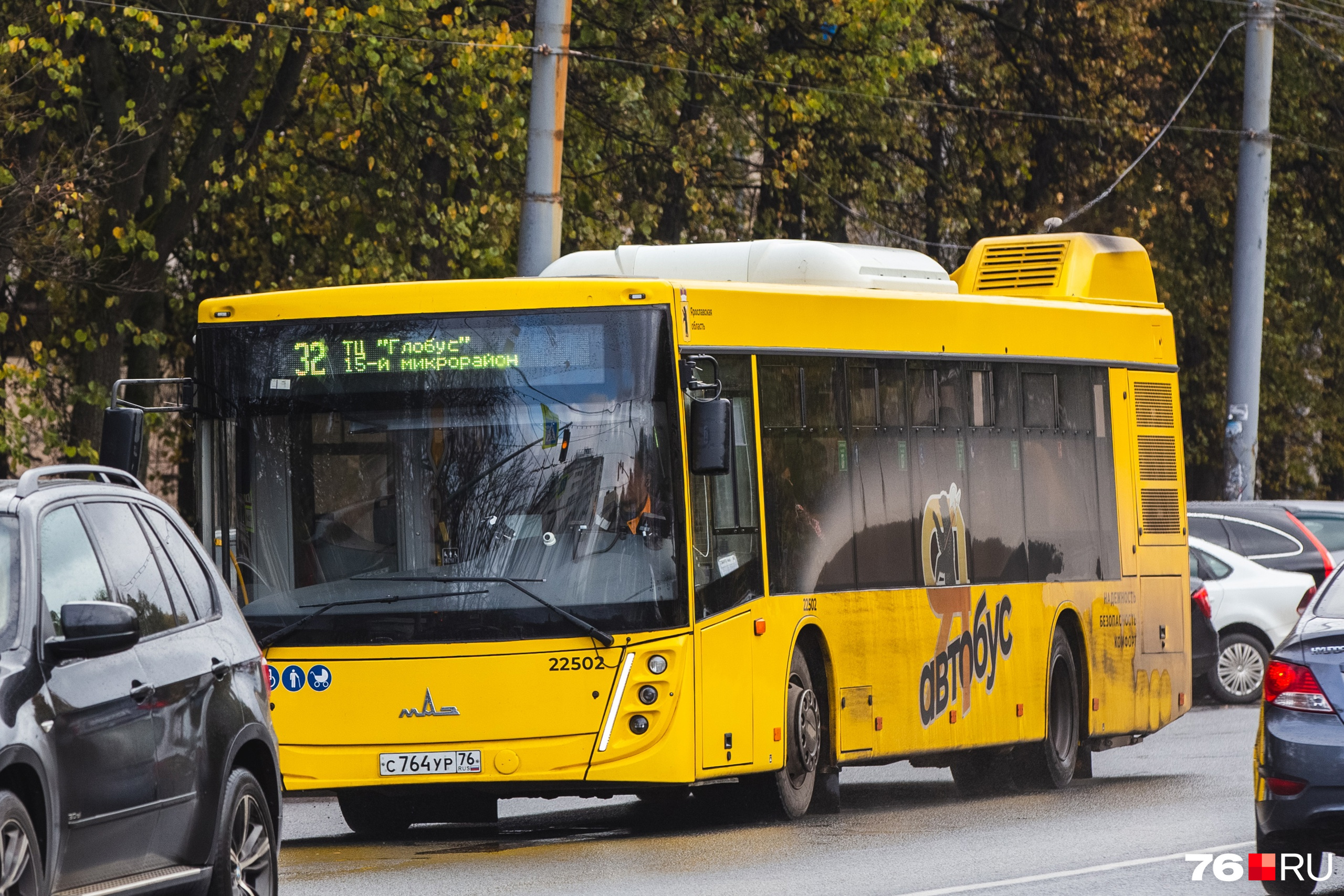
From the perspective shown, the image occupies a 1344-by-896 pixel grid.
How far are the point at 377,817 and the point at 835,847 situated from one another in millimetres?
3088

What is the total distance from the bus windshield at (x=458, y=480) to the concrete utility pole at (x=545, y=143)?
4350mm

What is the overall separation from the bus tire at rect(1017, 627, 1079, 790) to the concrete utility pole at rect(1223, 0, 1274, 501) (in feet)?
33.3

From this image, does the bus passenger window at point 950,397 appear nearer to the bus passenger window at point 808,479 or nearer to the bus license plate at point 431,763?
the bus passenger window at point 808,479

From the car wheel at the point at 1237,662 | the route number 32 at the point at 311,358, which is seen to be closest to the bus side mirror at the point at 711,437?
the route number 32 at the point at 311,358

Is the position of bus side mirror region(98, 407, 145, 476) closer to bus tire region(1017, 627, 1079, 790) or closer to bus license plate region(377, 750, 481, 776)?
bus license plate region(377, 750, 481, 776)

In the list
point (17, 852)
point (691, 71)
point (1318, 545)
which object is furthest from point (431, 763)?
point (691, 71)

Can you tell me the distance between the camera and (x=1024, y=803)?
1455cm

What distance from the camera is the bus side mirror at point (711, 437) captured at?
11.8 meters

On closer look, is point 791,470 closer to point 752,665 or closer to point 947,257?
point 752,665

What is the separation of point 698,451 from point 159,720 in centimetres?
493

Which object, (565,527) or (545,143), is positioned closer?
(565,527)

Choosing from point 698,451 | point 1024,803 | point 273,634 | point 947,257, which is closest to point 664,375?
point 698,451

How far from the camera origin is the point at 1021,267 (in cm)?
1750

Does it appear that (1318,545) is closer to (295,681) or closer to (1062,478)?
(1062,478)
